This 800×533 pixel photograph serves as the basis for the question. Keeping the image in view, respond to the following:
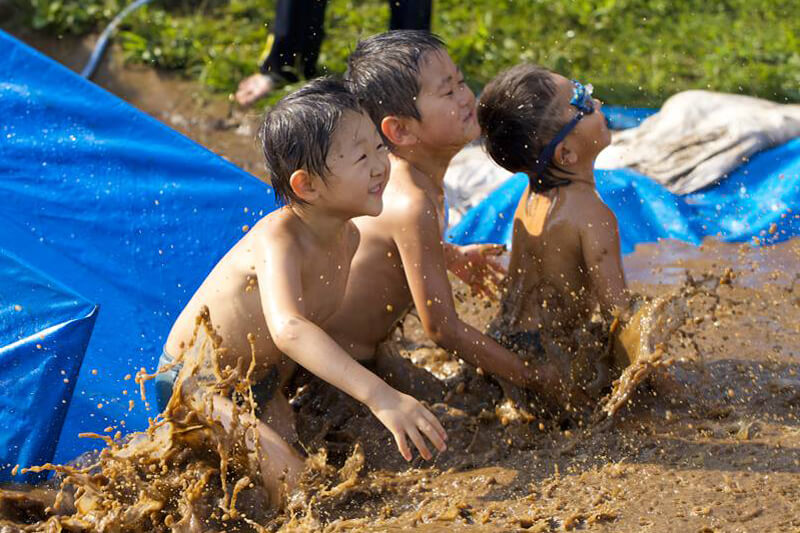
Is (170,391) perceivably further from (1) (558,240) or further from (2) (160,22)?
(2) (160,22)

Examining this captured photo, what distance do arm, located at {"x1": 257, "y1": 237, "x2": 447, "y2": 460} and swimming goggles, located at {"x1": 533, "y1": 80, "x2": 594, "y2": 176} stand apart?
33.8 inches

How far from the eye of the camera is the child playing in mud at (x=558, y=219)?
3.14 meters

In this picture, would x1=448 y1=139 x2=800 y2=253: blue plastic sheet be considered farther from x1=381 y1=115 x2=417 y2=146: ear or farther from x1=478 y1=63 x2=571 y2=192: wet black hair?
x1=381 y1=115 x2=417 y2=146: ear

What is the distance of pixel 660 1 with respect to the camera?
6465 mm

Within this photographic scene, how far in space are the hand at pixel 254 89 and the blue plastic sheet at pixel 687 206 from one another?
147 centimetres

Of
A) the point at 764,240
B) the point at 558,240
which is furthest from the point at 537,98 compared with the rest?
the point at 764,240

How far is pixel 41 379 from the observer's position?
285 centimetres

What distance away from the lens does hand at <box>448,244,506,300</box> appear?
139 inches

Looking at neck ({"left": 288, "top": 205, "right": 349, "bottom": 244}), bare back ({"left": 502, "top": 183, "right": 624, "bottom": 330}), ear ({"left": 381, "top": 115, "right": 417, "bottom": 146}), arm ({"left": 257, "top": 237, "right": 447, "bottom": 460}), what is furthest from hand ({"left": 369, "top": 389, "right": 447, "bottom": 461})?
ear ({"left": 381, "top": 115, "right": 417, "bottom": 146})

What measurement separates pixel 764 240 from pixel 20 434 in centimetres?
288

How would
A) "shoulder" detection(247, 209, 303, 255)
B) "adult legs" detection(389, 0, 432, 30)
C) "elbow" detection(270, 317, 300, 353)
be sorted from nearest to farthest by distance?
"elbow" detection(270, 317, 300, 353) < "shoulder" detection(247, 209, 303, 255) < "adult legs" detection(389, 0, 432, 30)

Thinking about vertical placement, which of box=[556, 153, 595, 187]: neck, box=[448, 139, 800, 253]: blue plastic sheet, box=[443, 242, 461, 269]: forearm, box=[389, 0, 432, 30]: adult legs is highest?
box=[389, 0, 432, 30]: adult legs

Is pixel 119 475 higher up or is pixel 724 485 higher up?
pixel 119 475

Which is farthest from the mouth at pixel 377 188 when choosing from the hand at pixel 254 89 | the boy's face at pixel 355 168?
the hand at pixel 254 89
